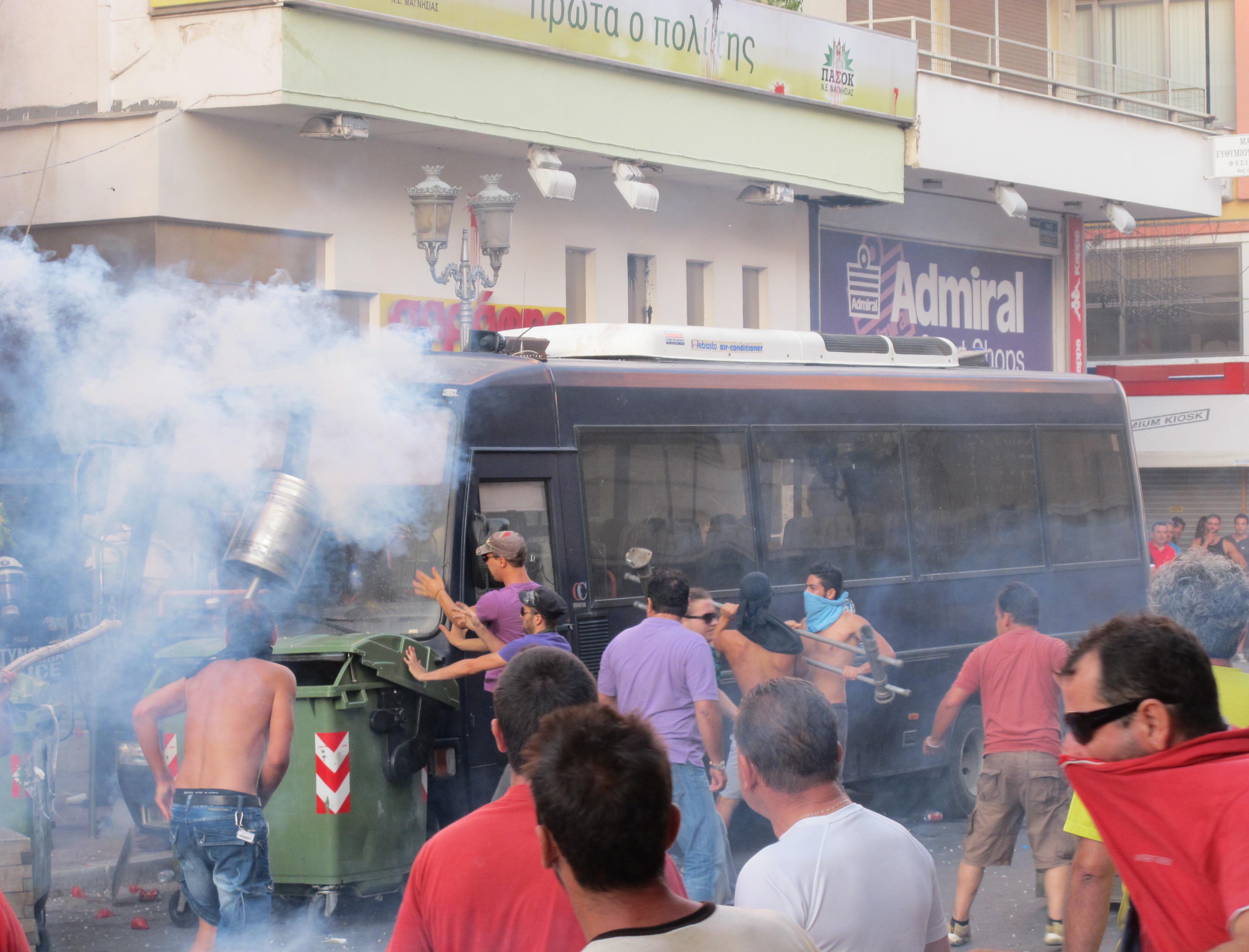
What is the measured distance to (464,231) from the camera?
1187cm

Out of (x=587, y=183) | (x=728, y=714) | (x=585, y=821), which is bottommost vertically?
(x=728, y=714)

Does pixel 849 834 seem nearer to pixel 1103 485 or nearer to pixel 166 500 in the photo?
pixel 166 500

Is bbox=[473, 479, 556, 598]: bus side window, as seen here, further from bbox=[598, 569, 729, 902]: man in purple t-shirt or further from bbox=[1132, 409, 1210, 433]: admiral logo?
bbox=[1132, 409, 1210, 433]: admiral logo

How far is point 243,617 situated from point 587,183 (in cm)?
1112

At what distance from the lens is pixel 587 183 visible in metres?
16.2

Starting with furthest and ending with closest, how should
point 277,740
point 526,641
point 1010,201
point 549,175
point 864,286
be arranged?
point 864,286 < point 1010,201 < point 549,175 < point 526,641 < point 277,740

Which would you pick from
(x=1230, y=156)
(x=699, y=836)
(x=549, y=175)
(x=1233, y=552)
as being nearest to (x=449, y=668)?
(x=699, y=836)

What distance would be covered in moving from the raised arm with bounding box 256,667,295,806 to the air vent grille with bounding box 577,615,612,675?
7.70 feet

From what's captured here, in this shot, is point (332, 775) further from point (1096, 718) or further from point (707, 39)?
point (707, 39)

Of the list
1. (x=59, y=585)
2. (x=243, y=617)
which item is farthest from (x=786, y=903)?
(x=59, y=585)

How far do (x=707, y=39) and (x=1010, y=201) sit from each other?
5801mm

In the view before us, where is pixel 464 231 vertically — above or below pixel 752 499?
above

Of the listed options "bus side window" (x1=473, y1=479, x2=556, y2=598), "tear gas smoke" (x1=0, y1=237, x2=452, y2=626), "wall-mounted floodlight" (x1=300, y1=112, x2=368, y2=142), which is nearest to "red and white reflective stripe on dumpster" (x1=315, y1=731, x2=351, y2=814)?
"tear gas smoke" (x1=0, y1=237, x2=452, y2=626)

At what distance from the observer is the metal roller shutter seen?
27281 mm
